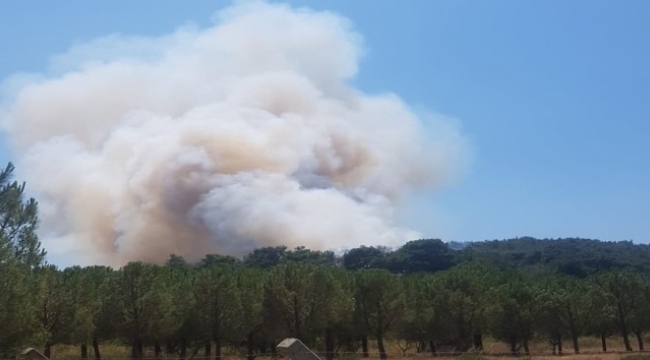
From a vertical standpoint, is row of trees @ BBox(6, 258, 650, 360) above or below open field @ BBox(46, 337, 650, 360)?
above

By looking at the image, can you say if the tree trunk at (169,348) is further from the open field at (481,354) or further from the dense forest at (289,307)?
the open field at (481,354)

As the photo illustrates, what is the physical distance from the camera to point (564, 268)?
105m

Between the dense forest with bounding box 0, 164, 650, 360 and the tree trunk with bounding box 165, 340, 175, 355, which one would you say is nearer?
the dense forest with bounding box 0, 164, 650, 360

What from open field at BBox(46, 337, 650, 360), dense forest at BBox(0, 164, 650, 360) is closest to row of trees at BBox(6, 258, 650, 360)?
dense forest at BBox(0, 164, 650, 360)

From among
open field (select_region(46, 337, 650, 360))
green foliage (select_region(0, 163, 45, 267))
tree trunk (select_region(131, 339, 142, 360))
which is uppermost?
green foliage (select_region(0, 163, 45, 267))

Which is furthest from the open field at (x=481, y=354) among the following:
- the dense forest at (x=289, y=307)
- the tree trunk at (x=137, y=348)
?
the tree trunk at (x=137, y=348)

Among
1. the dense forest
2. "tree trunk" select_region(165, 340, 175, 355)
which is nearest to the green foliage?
the dense forest

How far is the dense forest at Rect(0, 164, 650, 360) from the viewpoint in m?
34.2

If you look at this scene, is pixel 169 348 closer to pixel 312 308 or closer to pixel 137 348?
pixel 137 348

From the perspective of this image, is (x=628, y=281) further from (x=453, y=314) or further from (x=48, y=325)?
(x=48, y=325)

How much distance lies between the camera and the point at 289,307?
41656 millimetres

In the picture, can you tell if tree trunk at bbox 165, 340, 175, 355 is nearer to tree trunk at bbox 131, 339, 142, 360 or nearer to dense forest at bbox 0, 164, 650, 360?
dense forest at bbox 0, 164, 650, 360

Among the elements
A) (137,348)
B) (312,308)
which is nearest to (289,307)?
(312,308)

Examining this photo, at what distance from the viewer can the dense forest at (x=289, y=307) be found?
34.2 metres
